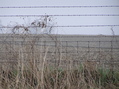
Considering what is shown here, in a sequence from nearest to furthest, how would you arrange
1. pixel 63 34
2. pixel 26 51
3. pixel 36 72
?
pixel 36 72, pixel 26 51, pixel 63 34

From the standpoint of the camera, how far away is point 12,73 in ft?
10.2

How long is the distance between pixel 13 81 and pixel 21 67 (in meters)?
0.27

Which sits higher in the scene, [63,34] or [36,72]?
[63,34]

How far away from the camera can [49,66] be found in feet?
10.3

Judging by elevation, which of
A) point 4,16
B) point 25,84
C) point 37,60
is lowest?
point 25,84

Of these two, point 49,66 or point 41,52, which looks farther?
point 49,66

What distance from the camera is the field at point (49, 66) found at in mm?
2869

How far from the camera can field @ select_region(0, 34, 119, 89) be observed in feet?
9.41

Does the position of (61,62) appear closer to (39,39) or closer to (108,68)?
(39,39)

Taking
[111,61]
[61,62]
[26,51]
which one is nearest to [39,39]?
[26,51]

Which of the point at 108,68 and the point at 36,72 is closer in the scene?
the point at 36,72

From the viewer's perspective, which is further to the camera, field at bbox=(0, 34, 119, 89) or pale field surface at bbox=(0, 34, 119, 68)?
pale field surface at bbox=(0, 34, 119, 68)

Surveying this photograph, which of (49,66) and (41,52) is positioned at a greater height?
(41,52)

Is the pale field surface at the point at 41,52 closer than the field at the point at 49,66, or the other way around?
the field at the point at 49,66
